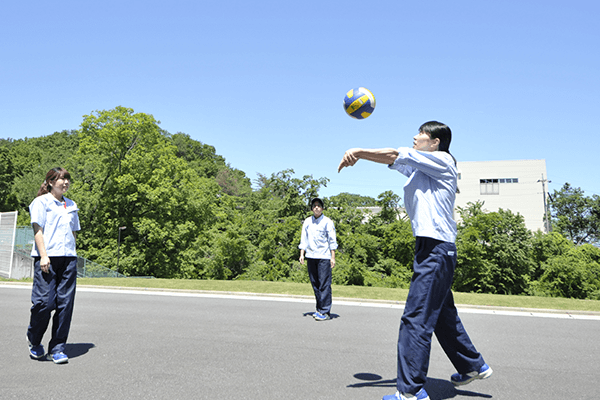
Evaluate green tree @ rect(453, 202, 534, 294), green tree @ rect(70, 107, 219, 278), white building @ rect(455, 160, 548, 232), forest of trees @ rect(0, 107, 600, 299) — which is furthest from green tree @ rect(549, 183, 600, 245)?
green tree @ rect(70, 107, 219, 278)

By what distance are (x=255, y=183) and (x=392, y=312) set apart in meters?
49.9

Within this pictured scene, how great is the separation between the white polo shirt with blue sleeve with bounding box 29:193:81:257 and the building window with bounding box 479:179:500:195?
63.8 metres

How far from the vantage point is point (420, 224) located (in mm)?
3279

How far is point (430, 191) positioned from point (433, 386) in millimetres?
1703

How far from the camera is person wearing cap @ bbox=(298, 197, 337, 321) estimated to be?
746 cm

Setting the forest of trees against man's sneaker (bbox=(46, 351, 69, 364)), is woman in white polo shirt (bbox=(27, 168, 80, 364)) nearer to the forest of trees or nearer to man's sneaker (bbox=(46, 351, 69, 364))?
man's sneaker (bbox=(46, 351, 69, 364))

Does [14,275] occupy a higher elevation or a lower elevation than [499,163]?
lower

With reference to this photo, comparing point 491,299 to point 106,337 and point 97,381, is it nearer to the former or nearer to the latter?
point 106,337

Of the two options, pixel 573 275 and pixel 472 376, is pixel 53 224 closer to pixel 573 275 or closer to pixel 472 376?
pixel 472 376

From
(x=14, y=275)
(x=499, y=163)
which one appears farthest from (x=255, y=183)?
(x=14, y=275)

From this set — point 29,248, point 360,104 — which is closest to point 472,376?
point 360,104

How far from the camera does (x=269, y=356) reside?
15.6 ft

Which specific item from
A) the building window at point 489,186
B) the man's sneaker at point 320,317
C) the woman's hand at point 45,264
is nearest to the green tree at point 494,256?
the man's sneaker at point 320,317

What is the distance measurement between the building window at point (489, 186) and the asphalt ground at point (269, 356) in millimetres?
57675
